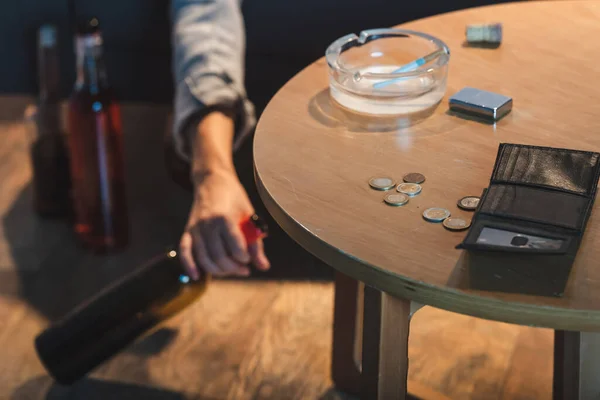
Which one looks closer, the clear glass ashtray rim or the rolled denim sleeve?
the clear glass ashtray rim

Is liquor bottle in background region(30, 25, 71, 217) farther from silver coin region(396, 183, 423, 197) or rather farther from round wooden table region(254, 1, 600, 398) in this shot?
silver coin region(396, 183, 423, 197)

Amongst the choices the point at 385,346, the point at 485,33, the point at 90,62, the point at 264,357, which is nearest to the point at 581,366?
the point at 385,346

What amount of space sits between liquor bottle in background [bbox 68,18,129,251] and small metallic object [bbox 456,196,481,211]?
0.73 meters

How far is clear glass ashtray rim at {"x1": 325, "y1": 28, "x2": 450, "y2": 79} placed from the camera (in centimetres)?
77

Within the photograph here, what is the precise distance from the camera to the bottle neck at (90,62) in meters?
1.19

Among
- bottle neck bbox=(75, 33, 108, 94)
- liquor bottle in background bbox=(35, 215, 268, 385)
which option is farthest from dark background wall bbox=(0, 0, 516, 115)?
liquor bottle in background bbox=(35, 215, 268, 385)

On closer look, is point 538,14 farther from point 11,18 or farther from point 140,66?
point 11,18

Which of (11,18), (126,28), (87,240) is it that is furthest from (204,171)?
(11,18)

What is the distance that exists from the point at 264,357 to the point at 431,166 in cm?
54

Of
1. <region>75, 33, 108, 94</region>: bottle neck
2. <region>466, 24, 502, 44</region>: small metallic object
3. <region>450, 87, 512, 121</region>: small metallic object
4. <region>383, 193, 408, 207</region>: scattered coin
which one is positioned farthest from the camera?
<region>75, 33, 108, 94</region>: bottle neck

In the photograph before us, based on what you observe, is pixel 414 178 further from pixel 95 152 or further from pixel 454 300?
pixel 95 152

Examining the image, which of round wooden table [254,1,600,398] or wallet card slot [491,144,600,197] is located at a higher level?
wallet card slot [491,144,600,197]

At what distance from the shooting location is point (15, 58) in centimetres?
156

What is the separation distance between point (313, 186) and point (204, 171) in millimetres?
377
